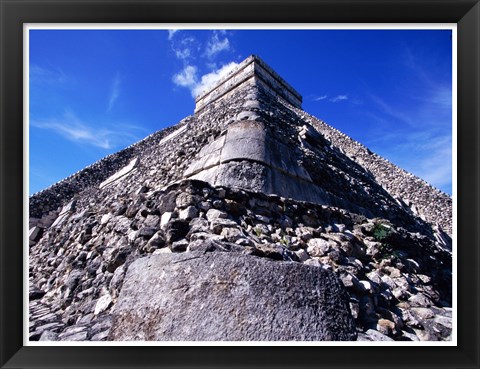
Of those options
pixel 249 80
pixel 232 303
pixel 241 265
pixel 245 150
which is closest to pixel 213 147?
pixel 245 150

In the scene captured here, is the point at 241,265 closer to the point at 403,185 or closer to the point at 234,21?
the point at 234,21

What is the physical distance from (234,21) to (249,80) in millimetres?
8784

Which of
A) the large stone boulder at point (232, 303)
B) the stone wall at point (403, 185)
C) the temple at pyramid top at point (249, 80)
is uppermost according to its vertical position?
the temple at pyramid top at point (249, 80)

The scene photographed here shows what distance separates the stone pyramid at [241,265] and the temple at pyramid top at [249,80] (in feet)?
21.6

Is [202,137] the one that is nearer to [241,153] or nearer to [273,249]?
[241,153]

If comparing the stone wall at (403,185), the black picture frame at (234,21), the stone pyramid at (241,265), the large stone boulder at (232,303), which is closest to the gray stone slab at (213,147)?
the stone pyramid at (241,265)

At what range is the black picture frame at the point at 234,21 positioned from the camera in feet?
5.91

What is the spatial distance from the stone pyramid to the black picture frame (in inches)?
5.5

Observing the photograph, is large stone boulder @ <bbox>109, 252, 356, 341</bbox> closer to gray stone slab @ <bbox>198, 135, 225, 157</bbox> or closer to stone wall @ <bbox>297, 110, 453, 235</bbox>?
gray stone slab @ <bbox>198, 135, 225, 157</bbox>

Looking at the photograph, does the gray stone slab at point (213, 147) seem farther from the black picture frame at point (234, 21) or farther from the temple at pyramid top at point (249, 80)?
the temple at pyramid top at point (249, 80)

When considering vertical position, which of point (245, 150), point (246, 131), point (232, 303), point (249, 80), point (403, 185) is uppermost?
point (249, 80)

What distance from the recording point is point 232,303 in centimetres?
153
